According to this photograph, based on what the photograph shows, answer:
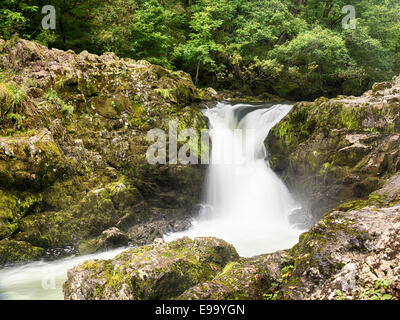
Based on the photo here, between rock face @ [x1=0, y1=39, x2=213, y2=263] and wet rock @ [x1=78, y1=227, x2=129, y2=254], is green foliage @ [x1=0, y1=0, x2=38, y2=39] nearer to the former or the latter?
rock face @ [x1=0, y1=39, x2=213, y2=263]

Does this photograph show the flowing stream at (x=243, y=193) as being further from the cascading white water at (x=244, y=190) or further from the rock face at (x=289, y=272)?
the rock face at (x=289, y=272)

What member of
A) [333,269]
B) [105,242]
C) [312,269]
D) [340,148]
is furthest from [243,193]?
[333,269]

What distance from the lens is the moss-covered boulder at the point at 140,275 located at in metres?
3.38

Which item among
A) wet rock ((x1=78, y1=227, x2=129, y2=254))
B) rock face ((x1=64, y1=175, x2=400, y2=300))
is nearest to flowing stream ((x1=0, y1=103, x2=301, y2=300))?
wet rock ((x1=78, y1=227, x2=129, y2=254))

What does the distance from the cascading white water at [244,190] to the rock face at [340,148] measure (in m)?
0.85

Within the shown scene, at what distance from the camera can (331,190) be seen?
295 inches

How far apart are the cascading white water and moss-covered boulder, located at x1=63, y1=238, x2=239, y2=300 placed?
3474mm

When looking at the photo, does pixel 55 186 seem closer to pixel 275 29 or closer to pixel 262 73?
pixel 262 73

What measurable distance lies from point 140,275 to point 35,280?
3.02 metres

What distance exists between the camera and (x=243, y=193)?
969 cm

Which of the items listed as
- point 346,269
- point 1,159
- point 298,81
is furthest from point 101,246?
point 298,81

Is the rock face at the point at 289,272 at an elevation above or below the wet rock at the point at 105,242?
above

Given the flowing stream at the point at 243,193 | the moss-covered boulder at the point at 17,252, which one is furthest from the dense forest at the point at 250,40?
the moss-covered boulder at the point at 17,252

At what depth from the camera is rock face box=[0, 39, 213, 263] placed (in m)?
6.24
